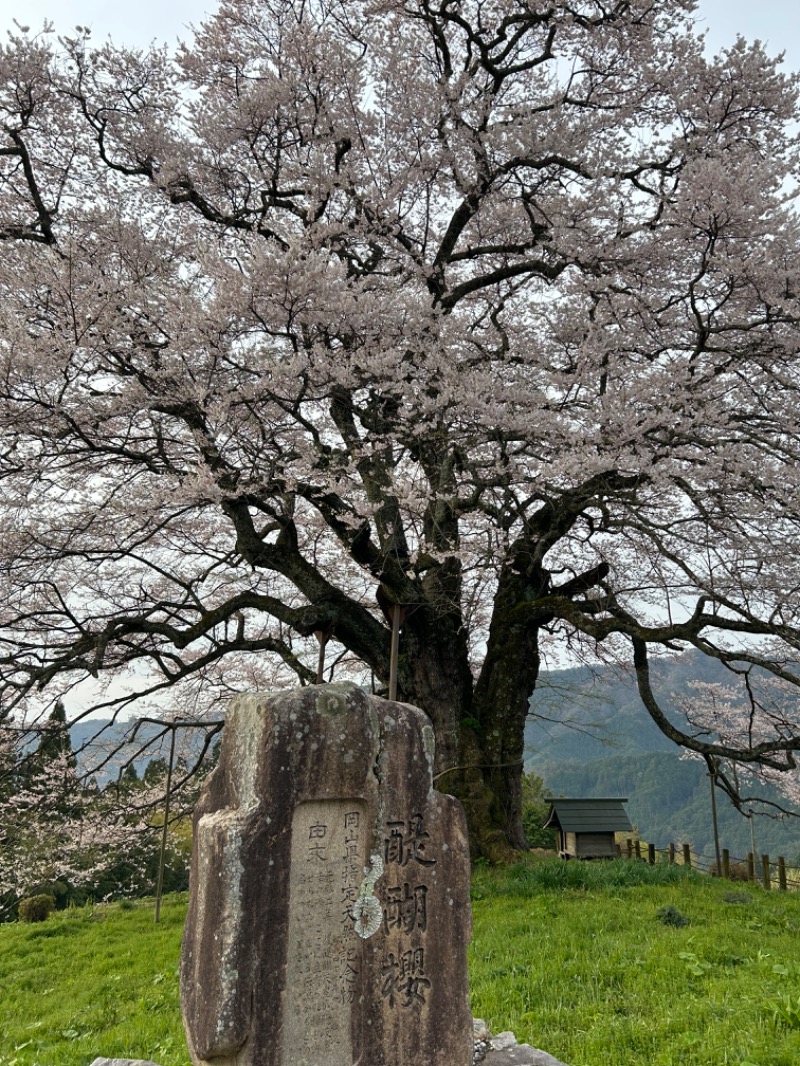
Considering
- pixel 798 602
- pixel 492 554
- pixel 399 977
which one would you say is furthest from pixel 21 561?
pixel 798 602

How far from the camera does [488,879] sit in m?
9.02

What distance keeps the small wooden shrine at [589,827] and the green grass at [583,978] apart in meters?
8.91

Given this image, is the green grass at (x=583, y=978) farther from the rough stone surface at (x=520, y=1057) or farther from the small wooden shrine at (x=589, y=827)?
the small wooden shrine at (x=589, y=827)

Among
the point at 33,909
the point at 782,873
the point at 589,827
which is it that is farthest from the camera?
the point at 589,827

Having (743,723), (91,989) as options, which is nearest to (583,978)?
(91,989)

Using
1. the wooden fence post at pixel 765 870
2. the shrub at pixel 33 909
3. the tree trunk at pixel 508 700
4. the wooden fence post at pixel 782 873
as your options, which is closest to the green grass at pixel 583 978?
the tree trunk at pixel 508 700

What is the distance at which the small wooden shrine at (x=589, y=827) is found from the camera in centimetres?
1830

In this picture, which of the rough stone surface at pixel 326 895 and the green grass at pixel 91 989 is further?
the green grass at pixel 91 989

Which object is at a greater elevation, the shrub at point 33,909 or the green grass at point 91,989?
the green grass at point 91,989

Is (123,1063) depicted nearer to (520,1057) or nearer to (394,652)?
(520,1057)

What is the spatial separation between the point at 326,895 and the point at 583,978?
10.5 ft

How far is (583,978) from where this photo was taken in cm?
566

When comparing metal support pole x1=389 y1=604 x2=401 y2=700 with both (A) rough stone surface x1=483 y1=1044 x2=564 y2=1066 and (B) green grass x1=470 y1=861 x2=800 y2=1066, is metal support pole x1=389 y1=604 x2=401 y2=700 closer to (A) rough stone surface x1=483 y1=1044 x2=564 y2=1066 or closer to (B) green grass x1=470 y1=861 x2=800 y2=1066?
(B) green grass x1=470 y1=861 x2=800 y2=1066

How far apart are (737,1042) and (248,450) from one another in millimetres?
6680
